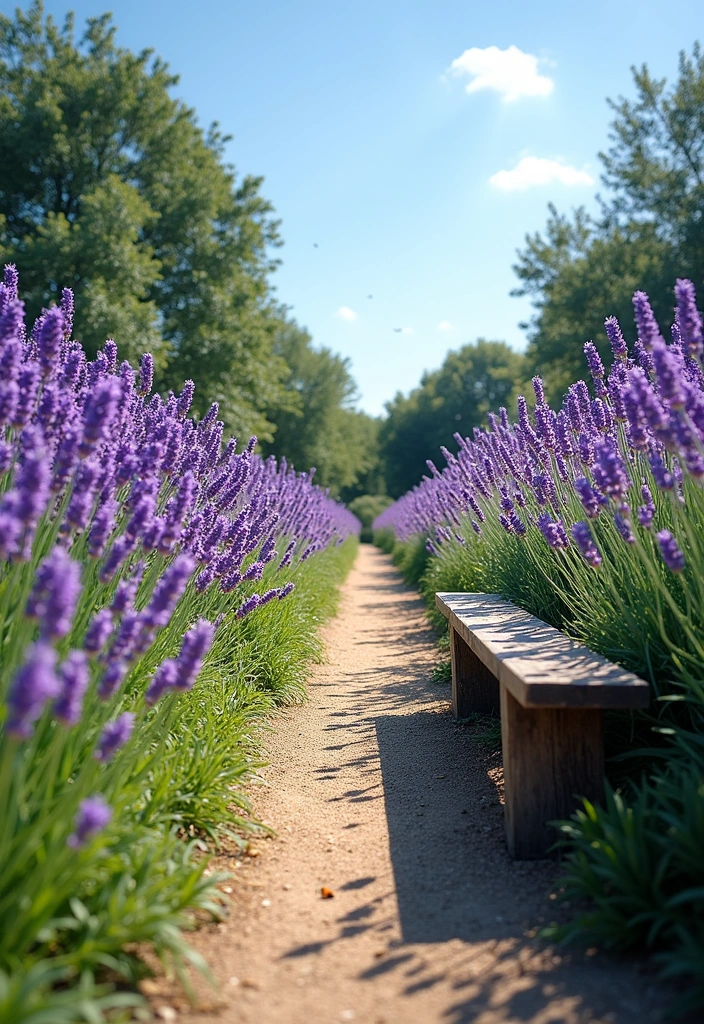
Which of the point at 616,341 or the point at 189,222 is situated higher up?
the point at 189,222

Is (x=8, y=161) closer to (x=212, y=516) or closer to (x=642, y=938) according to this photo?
(x=212, y=516)

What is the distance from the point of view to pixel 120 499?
131 inches

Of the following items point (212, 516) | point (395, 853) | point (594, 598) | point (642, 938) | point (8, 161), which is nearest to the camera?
point (642, 938)

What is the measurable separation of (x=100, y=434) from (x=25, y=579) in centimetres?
58

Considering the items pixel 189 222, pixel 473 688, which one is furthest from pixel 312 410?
pixel 473 688

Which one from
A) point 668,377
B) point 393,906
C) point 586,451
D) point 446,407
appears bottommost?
point 393,906

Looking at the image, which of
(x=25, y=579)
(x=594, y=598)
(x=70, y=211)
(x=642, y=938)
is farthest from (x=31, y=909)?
(x=70, y=211)

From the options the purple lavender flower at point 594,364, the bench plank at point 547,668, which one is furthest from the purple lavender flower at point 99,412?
the purple lavender flower at point 594,364

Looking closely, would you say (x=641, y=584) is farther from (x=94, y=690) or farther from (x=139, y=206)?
(x=139, y=206)

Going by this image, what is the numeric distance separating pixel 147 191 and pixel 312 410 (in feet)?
60.8

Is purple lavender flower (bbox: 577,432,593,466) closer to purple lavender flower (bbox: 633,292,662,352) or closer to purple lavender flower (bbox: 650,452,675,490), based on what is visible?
purple lavender flower (bbox: 633,292,662,352)

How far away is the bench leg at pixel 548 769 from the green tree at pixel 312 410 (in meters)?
34.4

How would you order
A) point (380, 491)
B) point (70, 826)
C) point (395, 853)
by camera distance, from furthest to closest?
point (380, 491), point (395, 853), point (70, 826)

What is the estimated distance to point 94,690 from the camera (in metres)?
2.31
